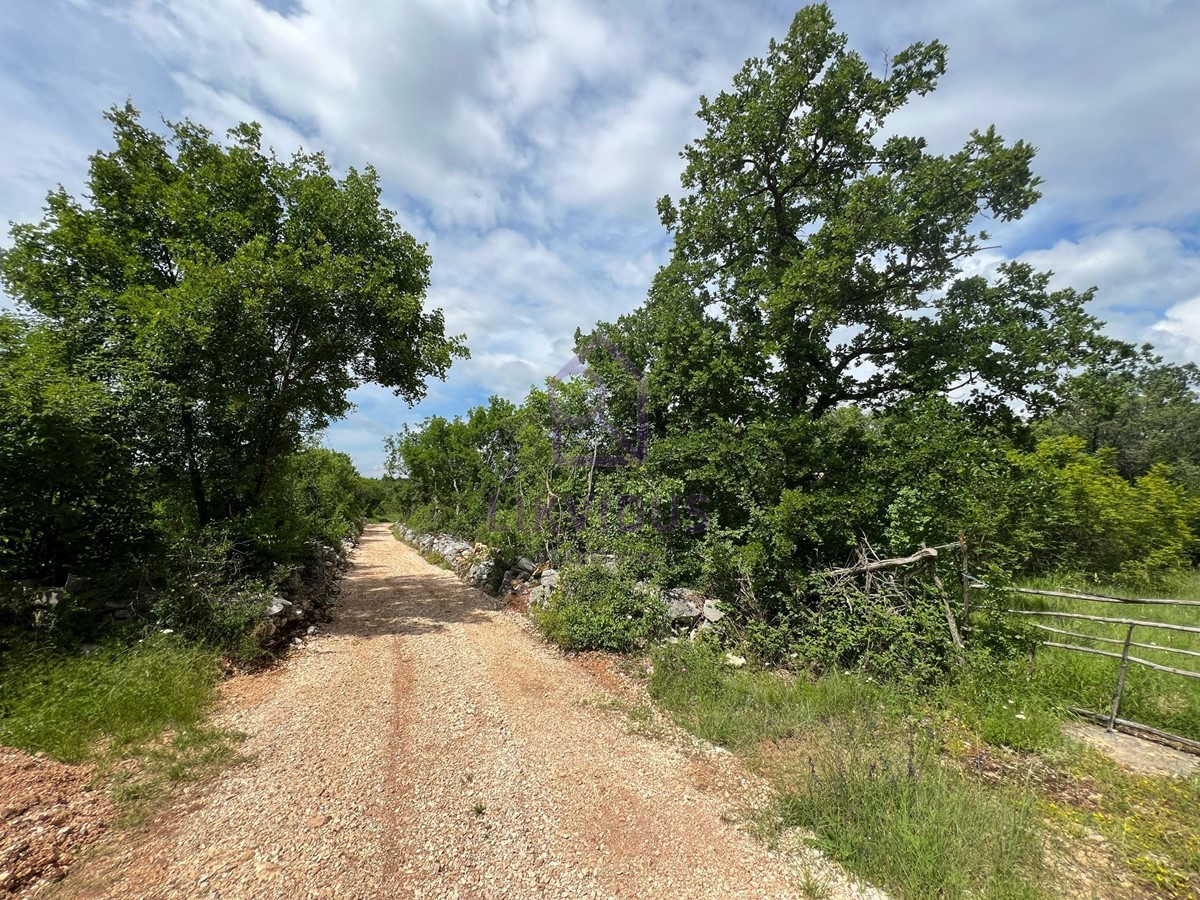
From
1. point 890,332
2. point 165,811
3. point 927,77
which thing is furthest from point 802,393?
point 165,811

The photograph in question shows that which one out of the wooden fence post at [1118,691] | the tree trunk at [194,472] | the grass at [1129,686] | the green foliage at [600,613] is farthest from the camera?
the tree trunk at [194,472]

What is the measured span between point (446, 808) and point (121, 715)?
12.4ft

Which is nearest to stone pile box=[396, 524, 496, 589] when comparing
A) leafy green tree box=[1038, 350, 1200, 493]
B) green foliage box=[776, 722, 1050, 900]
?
green foliage box=[776, 722, 1050, 900]

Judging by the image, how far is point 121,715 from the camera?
4484mm

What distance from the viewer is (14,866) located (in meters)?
2.78

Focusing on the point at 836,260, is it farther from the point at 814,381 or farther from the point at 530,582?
the point at 530,582

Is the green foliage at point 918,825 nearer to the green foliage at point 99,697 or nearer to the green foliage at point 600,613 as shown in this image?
the green foliage at point 600,613

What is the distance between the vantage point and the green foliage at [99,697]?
397 centimetres

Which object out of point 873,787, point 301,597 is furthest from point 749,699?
point 301,597

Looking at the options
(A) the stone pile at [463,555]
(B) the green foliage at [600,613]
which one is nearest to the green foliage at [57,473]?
(B) the green foliage at [600,613]

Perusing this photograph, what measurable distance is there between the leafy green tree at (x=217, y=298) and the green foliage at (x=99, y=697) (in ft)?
11.8

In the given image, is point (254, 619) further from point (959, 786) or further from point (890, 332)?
point (890, 332)

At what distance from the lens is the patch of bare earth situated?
9.20 ft

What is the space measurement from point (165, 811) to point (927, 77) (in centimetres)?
1590
